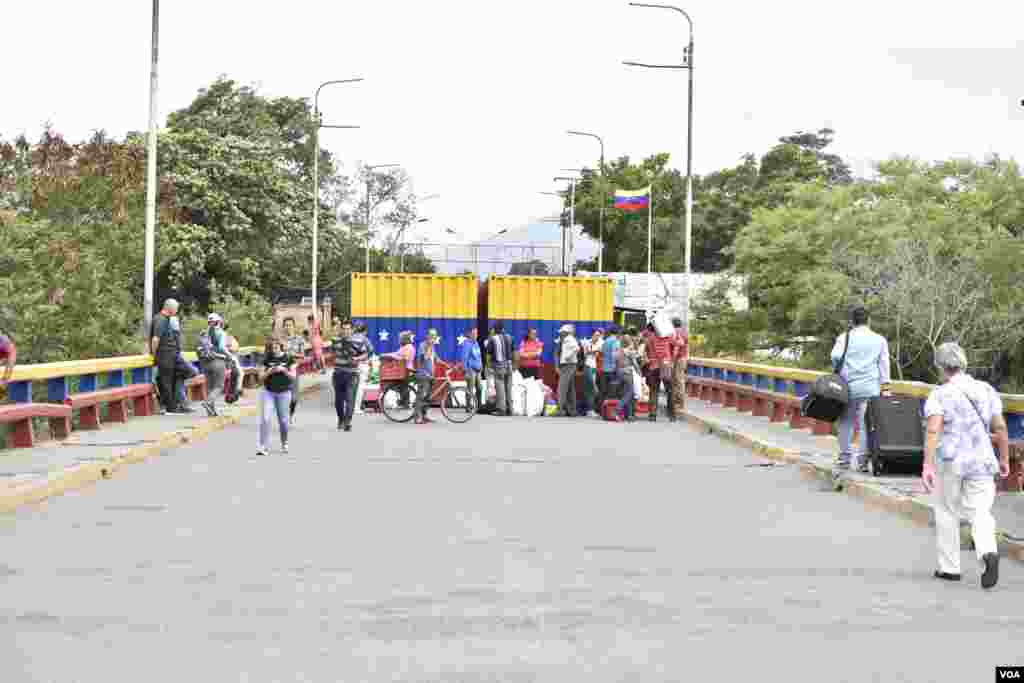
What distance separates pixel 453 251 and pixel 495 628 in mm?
35904

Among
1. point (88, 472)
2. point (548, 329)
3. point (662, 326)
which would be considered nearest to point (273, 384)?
point (88, 472)

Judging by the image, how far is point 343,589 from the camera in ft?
29.3

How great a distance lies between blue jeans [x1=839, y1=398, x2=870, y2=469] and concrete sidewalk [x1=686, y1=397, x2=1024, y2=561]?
249 millimetres

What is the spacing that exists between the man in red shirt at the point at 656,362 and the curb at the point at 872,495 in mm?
5454

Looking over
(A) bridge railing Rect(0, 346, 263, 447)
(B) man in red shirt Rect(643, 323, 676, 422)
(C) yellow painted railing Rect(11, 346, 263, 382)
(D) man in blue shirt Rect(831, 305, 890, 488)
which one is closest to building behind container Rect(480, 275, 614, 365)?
(B) man in red shirt Rect(643, 323, 676, 422)

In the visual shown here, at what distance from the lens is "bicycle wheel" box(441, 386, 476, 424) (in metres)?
27.0

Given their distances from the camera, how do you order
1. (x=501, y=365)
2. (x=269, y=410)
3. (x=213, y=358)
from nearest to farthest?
(x=269, y=410) → (x=213, y=358) → (x=501, y=365)

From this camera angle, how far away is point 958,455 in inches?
387


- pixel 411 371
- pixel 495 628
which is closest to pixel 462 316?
pixel 411 371

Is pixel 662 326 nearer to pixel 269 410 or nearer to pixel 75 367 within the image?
pixel 269 410

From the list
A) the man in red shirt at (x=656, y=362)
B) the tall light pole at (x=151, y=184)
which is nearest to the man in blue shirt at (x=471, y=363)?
the man in red shirt at (x=656, y=362)

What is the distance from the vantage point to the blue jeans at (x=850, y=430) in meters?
16.4

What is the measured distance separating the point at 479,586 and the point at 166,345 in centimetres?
1627

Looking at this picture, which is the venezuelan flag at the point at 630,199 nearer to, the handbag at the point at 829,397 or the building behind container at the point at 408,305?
the building behind container at the point at 408,305
